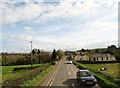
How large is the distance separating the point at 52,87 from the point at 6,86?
5.53 m

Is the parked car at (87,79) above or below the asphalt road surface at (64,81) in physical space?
above

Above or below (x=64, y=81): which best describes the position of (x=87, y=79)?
above

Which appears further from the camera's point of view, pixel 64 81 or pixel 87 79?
pixel 64 81

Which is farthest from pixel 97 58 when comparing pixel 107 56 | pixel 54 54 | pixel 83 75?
pixel 83 75

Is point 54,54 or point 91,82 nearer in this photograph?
point 91,82

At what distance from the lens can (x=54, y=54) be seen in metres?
123

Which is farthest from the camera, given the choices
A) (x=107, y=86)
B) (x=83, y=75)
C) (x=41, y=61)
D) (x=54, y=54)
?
(x=54, y=54)

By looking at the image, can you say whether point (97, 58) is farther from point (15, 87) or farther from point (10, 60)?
point (15, 87)

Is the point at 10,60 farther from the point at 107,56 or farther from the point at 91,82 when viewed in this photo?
the point at 91,82

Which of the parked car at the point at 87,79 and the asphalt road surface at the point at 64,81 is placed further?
the asphalt road surface at the point at 64,81

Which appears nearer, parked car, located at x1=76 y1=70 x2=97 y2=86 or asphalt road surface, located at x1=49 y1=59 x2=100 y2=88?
parked car, located at x1=76 y1=70 x2=97 y2=86

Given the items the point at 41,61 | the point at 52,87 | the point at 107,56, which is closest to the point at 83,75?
the point at 52,87

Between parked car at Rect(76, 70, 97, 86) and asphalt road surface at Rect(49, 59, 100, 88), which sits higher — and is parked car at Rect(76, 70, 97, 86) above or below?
above

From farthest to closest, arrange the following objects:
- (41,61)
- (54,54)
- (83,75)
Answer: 1. (54,54)
2. (41,61)
3. (83,75)
